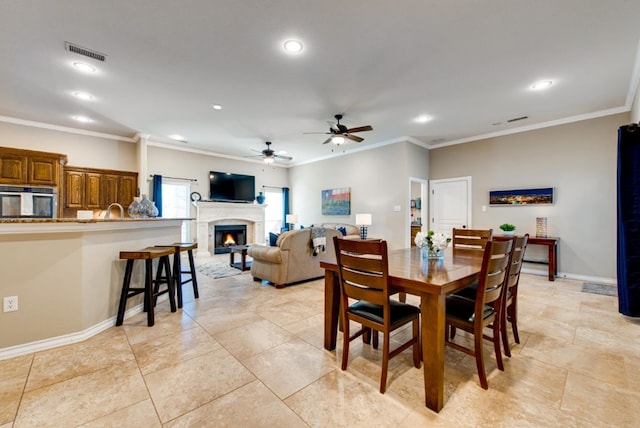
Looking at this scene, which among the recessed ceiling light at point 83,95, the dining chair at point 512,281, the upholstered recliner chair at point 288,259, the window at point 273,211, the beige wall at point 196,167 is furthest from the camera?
the window at point 273,211

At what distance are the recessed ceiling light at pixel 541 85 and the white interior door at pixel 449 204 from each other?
253cm

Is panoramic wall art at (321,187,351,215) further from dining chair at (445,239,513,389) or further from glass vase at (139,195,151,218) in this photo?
dining chair at (445,239,513,389)

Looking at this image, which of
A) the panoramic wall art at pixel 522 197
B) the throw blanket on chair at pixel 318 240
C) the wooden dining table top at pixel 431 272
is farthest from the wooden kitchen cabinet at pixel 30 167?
the panoramic wall art at pixel 522 197

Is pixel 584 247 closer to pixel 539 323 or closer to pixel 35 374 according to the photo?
pixel 539 323

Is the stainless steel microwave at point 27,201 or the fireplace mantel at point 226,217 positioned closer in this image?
the stainless steel microwave at point 27,201

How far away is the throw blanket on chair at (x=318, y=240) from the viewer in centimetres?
446

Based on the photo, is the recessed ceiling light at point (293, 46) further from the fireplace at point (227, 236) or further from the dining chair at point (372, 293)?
the fireplace at point (227, 236)

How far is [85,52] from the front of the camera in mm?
2904

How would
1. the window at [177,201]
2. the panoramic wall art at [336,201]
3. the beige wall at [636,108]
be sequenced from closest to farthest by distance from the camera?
the beige wall at [636,108], the window at [177,201], the panoramic wall art at [336,201]

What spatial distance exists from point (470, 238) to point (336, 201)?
4702 millimetres

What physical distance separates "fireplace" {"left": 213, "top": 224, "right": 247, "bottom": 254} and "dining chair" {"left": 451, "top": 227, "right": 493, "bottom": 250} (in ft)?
20.7

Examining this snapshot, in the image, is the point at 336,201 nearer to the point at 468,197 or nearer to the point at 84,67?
the point at 468,197

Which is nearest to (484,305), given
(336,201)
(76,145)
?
(336,201)

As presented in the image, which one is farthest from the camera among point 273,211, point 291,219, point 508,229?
point 273,211
